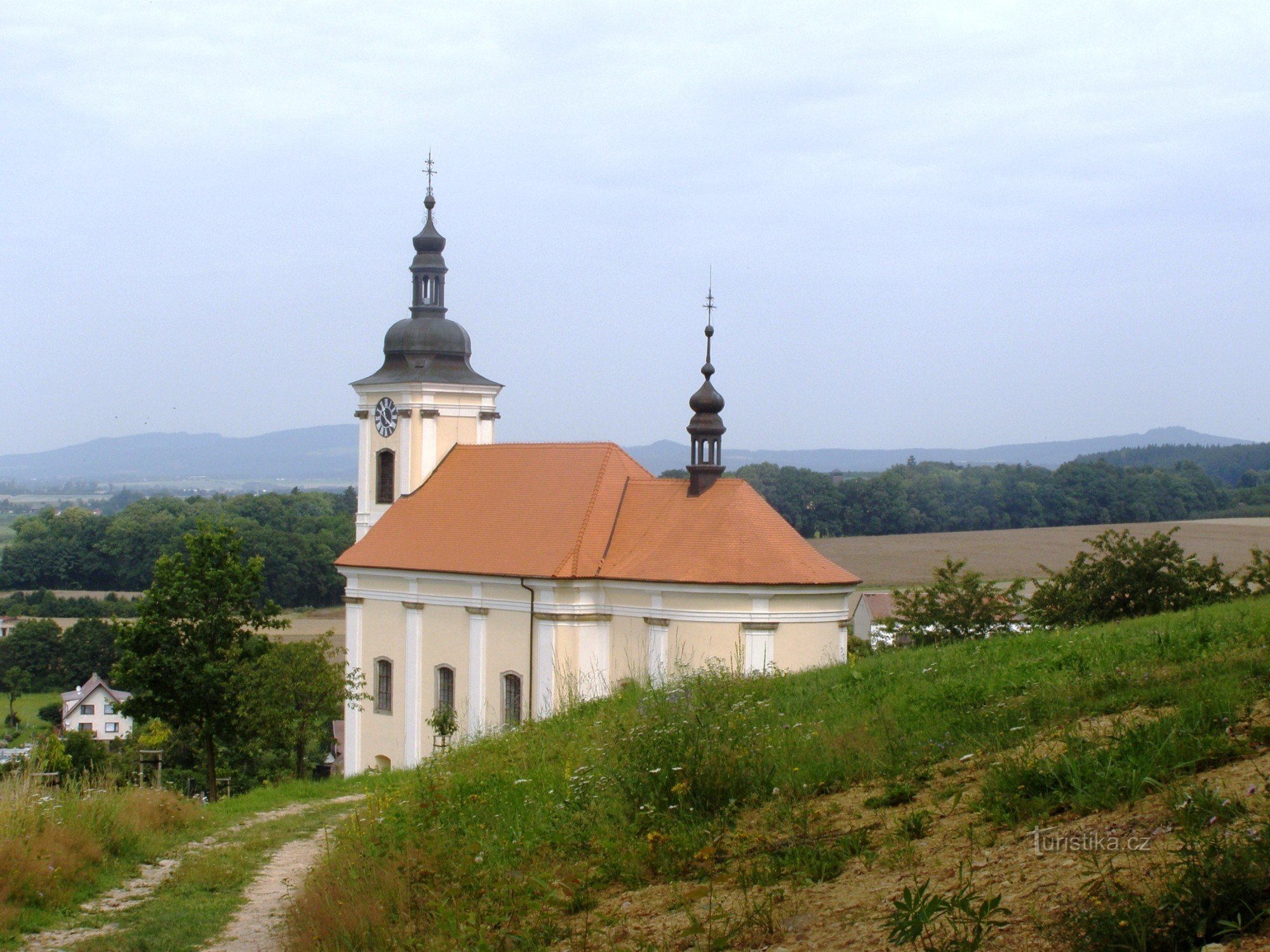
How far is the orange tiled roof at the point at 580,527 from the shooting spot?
27297 millimetres

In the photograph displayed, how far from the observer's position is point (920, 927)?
501 cm

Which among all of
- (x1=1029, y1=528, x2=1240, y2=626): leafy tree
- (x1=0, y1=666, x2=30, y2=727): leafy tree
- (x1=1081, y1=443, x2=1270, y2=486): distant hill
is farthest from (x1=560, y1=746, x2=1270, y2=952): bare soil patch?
(x1=1081, y1=443, x2=1270, y2=486): distant hill

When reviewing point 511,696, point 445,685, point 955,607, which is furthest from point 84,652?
point 955,607

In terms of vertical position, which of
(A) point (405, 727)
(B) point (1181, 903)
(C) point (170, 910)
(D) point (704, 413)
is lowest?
(A) point (405, 727)

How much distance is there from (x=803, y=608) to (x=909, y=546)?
39572 mm

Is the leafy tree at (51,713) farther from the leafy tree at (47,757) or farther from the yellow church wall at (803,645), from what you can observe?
the yellow church wall at (803,645)

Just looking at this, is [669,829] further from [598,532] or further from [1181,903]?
[598,532]

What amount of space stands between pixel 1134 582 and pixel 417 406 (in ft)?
62.3

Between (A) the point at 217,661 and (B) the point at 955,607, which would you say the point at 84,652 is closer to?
(A) the point at 217,661

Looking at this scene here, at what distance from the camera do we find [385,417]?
35812 mm

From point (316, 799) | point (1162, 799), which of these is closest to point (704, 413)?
point (316, 799)

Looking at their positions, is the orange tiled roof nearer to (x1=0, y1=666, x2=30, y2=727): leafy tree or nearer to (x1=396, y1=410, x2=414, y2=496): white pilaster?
(x1=396, y1=410, x2=414, y2=496): white pilaster

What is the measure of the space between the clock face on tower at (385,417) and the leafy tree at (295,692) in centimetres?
696

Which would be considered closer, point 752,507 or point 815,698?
point 815,698
